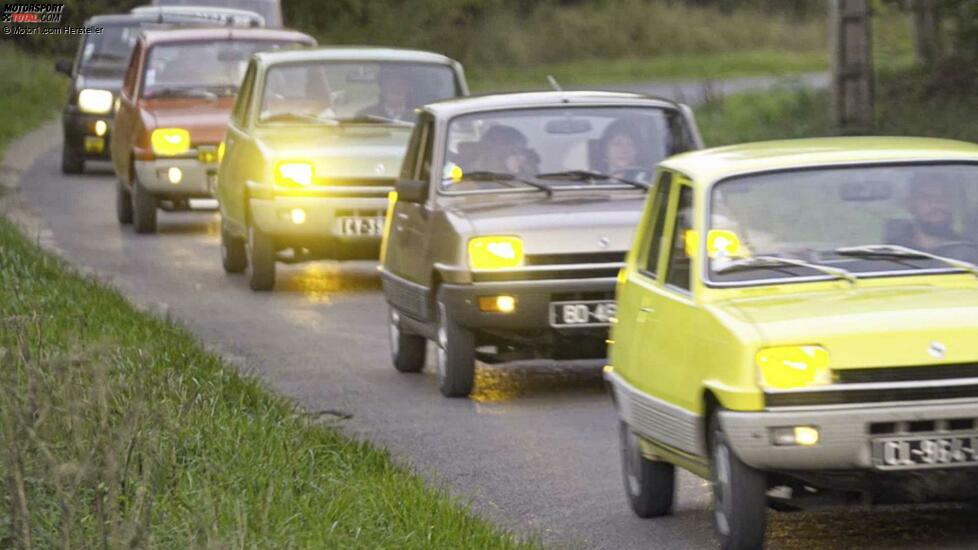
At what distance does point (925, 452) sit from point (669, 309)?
134 cm

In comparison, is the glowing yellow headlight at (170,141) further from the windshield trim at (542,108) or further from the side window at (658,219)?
the side window at (658,219)

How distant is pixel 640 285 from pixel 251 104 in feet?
31.7

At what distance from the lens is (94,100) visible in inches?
1170

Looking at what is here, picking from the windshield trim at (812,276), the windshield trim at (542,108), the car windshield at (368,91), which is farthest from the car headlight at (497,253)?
the car windshield at (368,91)

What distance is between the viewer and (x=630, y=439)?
9.05 metres

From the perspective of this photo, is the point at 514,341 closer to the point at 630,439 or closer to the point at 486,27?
the point at 630,439

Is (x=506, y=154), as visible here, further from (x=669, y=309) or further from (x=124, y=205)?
(x=124, y=205)

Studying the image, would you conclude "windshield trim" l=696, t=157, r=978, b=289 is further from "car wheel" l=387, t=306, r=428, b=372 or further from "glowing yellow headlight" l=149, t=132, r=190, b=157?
"glowing yellow headlight" l=149, t=132, r=190, b=157

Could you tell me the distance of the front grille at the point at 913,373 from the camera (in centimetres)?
761

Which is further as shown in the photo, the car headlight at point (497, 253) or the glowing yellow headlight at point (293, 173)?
the glowing yellow headlight at point (293, 173)

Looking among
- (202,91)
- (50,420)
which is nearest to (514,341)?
(50,420)

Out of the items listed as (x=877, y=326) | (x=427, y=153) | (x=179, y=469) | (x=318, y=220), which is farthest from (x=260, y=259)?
(x=877, y=326)

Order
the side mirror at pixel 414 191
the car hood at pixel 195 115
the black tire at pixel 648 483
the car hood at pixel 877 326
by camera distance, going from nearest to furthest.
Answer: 1. the car hood at pixel 877 326
2. the black tire at pixel 648 483
3. the side mirror at pixel 414 191
4. the car hood at pixel 195 115

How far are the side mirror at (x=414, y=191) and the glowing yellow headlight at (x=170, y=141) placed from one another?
29.2ft
